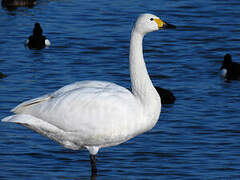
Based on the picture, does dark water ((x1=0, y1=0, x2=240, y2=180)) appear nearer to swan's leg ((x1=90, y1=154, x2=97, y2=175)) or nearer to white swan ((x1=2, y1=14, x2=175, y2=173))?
swan's leg ((x1=90, y1=154, x2=97, y2=175))

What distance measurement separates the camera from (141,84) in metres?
10.6

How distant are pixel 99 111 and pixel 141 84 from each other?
0.79 metres

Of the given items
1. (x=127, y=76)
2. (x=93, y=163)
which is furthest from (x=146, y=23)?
(x=127, y=76)

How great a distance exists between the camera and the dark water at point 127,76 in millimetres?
11758

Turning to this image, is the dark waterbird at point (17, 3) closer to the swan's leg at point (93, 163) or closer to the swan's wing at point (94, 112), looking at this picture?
the swan's leg at point (93, 163)

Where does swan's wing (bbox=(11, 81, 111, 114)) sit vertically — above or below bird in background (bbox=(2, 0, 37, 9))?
above

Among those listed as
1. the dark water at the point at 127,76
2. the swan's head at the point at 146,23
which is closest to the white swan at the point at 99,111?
the swan's head at the point at 146,23

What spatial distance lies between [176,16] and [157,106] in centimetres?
1648

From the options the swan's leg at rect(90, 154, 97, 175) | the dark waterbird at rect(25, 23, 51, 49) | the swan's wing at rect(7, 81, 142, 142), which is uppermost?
the swan's wing at rect(7, 81, 142, 142)

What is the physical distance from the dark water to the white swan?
1004 mm

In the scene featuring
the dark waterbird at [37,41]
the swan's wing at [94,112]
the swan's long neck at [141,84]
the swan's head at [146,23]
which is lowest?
the dark waterbird at [37,41]

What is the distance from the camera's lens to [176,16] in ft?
87.3

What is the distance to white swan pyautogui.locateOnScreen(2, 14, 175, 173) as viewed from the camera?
10250mm

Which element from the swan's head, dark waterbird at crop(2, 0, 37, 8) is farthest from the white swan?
dark waterbird at crop(2, 0, 37, 8)
